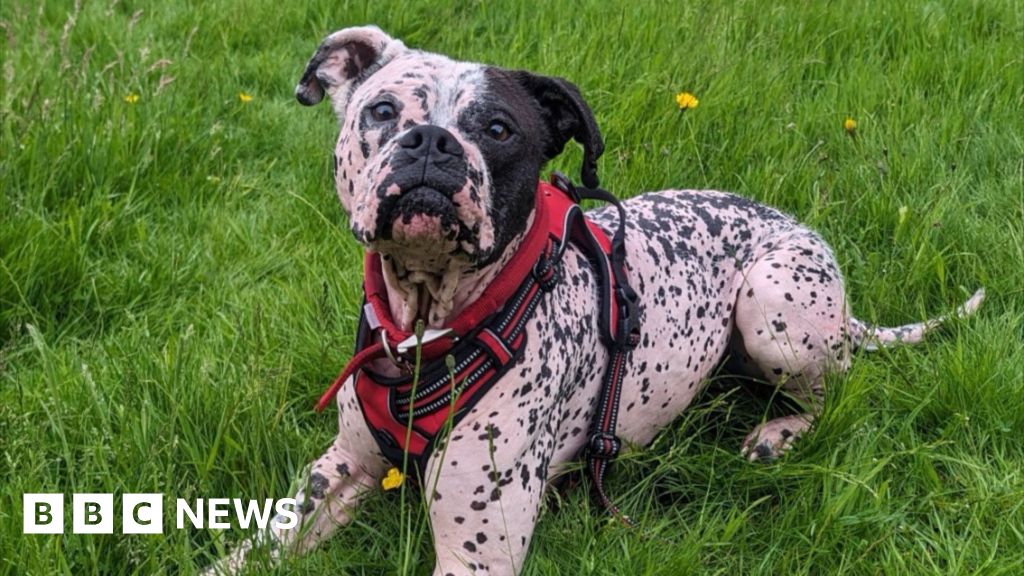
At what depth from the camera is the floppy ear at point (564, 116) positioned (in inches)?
99.1

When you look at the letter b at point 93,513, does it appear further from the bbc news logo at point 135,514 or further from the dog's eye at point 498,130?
the dog's eye at point 498,130

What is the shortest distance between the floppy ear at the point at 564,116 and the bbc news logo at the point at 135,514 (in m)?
1.06

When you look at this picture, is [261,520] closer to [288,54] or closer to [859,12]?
[288,54]

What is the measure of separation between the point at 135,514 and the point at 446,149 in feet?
3.83

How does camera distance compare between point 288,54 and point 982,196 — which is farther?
point 288,54

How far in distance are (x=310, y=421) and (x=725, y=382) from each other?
1.29 meters

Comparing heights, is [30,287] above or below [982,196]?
below

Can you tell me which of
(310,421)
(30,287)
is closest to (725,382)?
(310,421)

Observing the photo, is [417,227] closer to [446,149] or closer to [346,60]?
[446,149]

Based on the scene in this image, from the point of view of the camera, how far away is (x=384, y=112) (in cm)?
227

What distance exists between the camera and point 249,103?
497 centimetres

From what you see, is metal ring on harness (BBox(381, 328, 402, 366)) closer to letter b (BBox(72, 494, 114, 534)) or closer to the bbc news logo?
the bbc news logo

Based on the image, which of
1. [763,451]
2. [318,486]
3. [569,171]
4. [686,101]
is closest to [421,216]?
[318,486]

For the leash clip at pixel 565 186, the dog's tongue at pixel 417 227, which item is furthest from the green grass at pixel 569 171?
the leash clip at pixel 565 186
